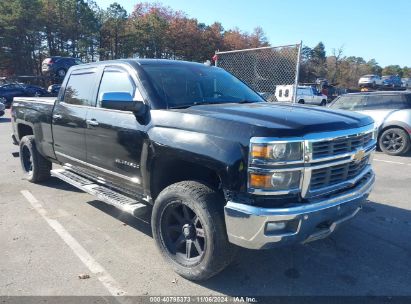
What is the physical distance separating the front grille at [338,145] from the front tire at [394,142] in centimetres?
706

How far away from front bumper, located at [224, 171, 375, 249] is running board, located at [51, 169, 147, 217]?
4.08 ft

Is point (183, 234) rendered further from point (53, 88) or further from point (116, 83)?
point (53, 88)

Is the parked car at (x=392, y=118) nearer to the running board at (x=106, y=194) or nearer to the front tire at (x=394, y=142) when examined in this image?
the front tire at (x=394, y=142)

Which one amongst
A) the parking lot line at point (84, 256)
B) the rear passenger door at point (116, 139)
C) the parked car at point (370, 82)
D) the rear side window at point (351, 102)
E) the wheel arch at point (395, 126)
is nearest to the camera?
the parking lot line at point (84, 256)

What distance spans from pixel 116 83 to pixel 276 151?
227 centimetres

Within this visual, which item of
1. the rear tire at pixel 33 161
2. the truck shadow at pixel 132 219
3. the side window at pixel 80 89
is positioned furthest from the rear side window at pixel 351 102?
the rear tire at pixel 33 161

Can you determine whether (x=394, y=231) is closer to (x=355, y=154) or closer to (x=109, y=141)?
(x=355, y=154)

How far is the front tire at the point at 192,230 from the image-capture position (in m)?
3.04

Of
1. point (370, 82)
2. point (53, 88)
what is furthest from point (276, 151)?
point (370, 82)

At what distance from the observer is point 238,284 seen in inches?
130

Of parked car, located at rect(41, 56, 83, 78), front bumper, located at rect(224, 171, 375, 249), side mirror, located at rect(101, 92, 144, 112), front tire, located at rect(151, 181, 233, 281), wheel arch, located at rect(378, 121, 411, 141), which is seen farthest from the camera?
parked car, located at rect(41, 56, 83, 78)

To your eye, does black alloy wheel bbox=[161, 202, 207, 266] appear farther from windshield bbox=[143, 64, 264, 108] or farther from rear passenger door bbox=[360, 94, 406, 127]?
rear passenger door bbox=[360, 94, 406, 127]

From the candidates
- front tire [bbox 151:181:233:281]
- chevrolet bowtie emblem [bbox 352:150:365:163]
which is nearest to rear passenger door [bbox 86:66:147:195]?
front tire [bbox 151:181:233:281]

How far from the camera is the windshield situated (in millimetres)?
3852
